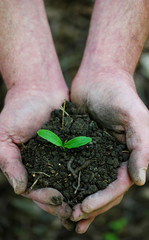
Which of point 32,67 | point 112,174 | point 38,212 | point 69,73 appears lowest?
point 38,212

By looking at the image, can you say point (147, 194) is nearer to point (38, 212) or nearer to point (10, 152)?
point (38, 212)

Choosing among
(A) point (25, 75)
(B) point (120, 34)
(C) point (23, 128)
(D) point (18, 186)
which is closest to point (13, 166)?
(D) point (18, 186)

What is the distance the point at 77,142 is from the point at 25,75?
86 centimetres

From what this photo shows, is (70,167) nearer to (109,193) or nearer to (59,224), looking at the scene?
(109,193)

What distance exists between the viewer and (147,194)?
3.04m

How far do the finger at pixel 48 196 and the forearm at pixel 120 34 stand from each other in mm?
1060

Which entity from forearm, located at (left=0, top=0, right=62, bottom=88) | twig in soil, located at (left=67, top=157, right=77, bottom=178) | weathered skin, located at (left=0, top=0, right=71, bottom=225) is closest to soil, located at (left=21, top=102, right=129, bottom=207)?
twig in soil, located at (left=67, top=157, right=77, bottom=178)

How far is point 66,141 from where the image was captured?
5.63 ft

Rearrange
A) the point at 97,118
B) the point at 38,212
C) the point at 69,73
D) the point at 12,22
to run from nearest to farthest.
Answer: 1. the point at 97,118
2. the point at 12,22
3. the point at 38,212
4. the point at 69,73

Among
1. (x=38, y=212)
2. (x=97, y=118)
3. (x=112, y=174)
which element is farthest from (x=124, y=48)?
(x=38, y=212)

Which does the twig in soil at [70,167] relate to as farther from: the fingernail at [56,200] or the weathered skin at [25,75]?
the weathered skin at [25,75]

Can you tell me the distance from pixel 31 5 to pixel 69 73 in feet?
4.85

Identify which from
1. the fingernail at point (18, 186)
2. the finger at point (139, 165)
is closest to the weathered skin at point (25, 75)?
the fingernail at point (18, 186)

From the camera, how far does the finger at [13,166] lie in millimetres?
1646
